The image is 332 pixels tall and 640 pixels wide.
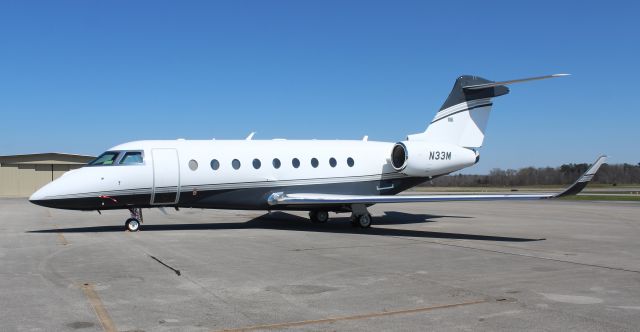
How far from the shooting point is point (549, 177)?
10562cm

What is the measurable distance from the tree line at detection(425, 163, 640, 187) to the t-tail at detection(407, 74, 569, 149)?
79557 mm

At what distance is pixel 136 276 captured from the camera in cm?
862

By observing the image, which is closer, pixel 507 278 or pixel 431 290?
pixel 431 290

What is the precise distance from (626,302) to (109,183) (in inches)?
493

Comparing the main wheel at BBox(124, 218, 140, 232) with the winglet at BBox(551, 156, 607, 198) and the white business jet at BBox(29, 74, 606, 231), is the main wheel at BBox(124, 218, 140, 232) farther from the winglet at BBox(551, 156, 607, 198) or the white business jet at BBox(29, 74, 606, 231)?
the winglet at BBox(551, 156, 607, 198)

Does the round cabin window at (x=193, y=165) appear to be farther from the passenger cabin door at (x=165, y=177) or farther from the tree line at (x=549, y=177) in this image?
the tree line at (x=549, y=177)

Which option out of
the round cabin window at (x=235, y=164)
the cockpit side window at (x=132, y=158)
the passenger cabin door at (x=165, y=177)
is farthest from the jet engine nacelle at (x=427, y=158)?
the cockpit side window at (x=132, y=158)

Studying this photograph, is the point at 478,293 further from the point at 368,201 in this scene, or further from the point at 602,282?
the point at 368,201

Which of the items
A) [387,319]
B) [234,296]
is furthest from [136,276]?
[387,319]

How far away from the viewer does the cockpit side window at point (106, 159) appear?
603 inches

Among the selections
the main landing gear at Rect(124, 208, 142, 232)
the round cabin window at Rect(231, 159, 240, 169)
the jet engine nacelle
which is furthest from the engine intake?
the main landing gear at Rect(124, 208, 142, 232)

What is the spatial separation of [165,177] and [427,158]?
28.2 feet

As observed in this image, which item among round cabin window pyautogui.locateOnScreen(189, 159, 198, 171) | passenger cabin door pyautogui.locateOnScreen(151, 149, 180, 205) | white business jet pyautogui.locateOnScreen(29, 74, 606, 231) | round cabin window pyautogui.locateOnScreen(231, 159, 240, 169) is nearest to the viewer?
white business jet pyautogui.locateOnScreen(29, 74, 606, 231)

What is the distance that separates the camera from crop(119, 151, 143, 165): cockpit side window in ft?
50.6
